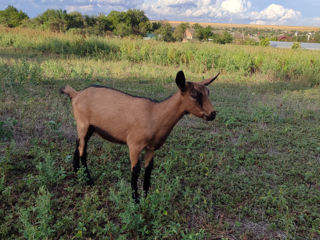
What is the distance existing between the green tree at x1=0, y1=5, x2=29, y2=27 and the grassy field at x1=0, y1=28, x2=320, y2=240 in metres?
26.5

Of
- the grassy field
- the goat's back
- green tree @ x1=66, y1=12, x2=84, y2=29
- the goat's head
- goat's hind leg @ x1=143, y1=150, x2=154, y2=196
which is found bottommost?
the grassy field

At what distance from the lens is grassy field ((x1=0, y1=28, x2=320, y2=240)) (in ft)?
8.90

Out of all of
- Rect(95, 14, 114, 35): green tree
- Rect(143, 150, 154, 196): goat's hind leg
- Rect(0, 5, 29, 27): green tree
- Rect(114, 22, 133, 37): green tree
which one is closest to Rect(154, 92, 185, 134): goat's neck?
Rect(143, 150, 154, 196): goat's hind leg

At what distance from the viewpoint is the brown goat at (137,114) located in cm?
255

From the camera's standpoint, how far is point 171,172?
3.87 metres

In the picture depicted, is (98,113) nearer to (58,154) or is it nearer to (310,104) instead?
(58,154)

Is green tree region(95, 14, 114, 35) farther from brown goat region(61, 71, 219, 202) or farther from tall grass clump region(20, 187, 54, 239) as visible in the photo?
tall grass clump region(20, 187, 54, 239)

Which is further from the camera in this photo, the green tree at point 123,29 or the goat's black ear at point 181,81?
the green tree at point 123,29

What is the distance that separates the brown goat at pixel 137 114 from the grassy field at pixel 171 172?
1.73 ft

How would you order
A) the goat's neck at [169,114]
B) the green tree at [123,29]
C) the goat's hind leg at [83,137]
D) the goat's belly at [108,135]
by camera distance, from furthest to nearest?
the green tree at [123,29] → the goat's hind leg at [83,137] → the goat's belly at [108,135] → the goat's neck at [169,114]

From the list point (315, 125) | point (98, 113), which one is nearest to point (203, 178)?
point (98, 113)

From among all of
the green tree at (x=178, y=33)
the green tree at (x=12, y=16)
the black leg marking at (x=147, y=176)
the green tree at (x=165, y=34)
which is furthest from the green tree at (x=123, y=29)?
the black leg marking at (x=147, y=176)

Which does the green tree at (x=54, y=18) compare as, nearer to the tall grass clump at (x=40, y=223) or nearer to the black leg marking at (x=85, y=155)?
the black leg marking at (x=85, y=155)

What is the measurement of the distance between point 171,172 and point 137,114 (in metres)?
1.50
